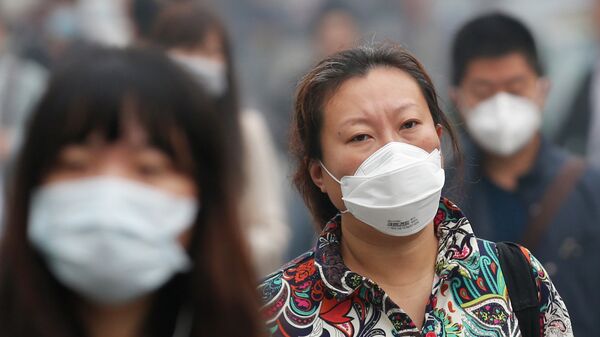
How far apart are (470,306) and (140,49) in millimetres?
1263

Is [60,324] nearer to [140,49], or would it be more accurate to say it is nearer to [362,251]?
[140,49]

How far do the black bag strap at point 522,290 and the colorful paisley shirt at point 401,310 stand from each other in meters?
0.02

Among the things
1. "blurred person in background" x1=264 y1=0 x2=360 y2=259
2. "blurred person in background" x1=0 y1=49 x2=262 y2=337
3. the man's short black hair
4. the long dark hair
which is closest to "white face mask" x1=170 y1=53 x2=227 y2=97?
the man's short black hair

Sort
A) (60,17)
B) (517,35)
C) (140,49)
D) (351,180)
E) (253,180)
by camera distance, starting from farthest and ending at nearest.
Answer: (60,17) < (253,180) < (517,35) < (351,180) < (140,49)

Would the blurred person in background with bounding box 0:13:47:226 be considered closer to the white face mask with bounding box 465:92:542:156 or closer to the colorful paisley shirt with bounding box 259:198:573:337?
the white face mask with bounding box 465:92:542:156

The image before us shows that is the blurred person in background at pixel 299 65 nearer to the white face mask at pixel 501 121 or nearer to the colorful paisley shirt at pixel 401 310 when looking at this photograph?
the white face mask at pixel 501 121

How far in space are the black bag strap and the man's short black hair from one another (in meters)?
2.25

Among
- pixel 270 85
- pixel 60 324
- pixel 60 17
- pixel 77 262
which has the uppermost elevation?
pixel 77 262

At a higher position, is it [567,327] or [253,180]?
[567,327]

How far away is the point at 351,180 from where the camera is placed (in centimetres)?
400

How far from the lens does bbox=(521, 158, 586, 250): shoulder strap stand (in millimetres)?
5543

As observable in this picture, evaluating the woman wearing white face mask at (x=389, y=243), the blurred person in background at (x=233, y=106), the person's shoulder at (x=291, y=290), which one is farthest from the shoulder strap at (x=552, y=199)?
the person's shoulder at (x=291, y=290)

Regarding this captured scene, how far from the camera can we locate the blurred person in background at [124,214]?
279 cm

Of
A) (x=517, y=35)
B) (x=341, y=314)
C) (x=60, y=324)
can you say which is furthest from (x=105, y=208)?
(x=517, y=35)
